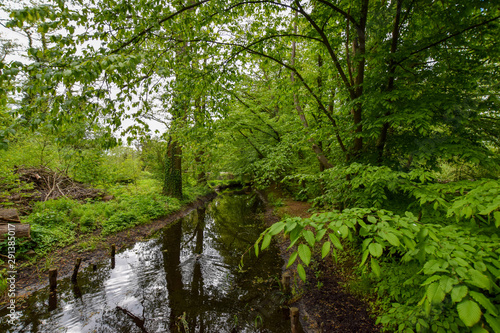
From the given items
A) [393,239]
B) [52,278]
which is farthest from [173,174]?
[393,239]

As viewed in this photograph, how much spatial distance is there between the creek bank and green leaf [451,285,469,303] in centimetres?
723

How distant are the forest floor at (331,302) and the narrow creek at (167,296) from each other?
0.51 m

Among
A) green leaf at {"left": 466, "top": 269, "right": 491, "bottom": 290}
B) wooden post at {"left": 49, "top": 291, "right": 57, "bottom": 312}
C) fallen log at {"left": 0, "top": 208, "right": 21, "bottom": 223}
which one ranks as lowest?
wooden post at {"left": 49, "top": 291, "right": 57, "bottom": 312}

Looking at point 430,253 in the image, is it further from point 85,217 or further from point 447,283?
point 85,217

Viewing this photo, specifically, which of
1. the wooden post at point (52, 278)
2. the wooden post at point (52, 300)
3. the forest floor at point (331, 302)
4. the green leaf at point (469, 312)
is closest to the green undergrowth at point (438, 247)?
the green leaf at point (469, 312)

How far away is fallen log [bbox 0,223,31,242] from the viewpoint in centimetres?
521

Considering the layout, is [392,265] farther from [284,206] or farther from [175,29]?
[284,206]

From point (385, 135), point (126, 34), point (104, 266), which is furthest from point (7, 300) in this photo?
point (385, 135)

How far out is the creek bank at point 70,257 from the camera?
4883 mm

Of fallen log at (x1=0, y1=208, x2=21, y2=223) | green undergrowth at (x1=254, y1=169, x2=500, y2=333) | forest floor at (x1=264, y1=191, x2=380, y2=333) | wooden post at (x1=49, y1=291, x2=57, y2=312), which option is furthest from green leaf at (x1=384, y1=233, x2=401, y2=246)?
fallen log at (x1=0, y1=208, x2=21, y2=223)

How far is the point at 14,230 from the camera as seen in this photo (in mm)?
5418

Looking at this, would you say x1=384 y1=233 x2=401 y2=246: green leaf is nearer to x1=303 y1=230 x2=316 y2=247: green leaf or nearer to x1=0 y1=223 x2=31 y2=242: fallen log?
x1=303 y1=230 x2=316 y2=247: green leaf

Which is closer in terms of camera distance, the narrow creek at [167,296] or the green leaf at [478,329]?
the green leaf at [478,329]

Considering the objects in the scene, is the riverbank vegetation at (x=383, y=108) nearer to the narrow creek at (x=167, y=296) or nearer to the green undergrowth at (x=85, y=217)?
the narrow creek at (x=167, y=296)
